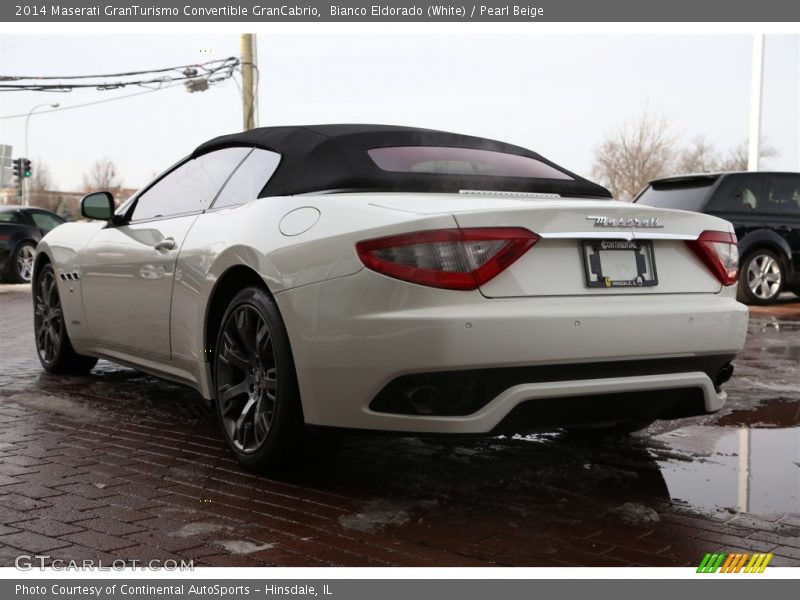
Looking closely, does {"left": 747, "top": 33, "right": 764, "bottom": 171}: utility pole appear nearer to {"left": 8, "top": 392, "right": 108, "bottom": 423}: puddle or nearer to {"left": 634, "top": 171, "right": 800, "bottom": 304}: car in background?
{"left": 634, "top": 171, "right": 800, "bottom": 304}: car in background

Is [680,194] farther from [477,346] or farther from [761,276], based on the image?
[477,346]

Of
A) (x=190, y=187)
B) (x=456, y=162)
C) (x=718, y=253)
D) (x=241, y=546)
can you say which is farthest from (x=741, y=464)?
(x=190, y=187)

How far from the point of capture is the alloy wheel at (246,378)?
4023 millimetres

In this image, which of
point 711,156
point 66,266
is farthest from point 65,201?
point 66,266

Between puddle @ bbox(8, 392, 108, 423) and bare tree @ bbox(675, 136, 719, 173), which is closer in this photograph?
puddle @ bbox(8, 392, 108, 423)

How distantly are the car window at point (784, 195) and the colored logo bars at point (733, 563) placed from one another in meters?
11.1

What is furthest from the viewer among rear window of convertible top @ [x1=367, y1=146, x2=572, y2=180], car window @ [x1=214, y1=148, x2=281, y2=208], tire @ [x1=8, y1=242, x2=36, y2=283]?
tire @ [x1=8, y1=242, x2=36, y2=283]

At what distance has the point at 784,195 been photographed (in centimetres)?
1341

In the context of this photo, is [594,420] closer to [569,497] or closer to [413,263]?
[569,497]

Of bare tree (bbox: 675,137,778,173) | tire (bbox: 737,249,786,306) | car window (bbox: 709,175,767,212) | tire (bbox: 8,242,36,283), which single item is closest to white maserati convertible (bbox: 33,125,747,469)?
car window (bbox: 709,175,767,212)

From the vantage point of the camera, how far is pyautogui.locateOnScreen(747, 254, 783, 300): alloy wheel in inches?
527

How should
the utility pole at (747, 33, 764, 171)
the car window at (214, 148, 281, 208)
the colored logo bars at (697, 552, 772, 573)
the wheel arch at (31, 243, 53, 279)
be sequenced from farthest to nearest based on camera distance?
the utility pole at (747, 33, 764, 171)
the wheel arch at (31, 243, 53, 279)
the car window at (214, 148, 281, 208)
the colored logo bars at (697, 552, 772, 573)

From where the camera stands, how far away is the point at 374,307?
11.4 ft

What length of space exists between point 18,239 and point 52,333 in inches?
537
